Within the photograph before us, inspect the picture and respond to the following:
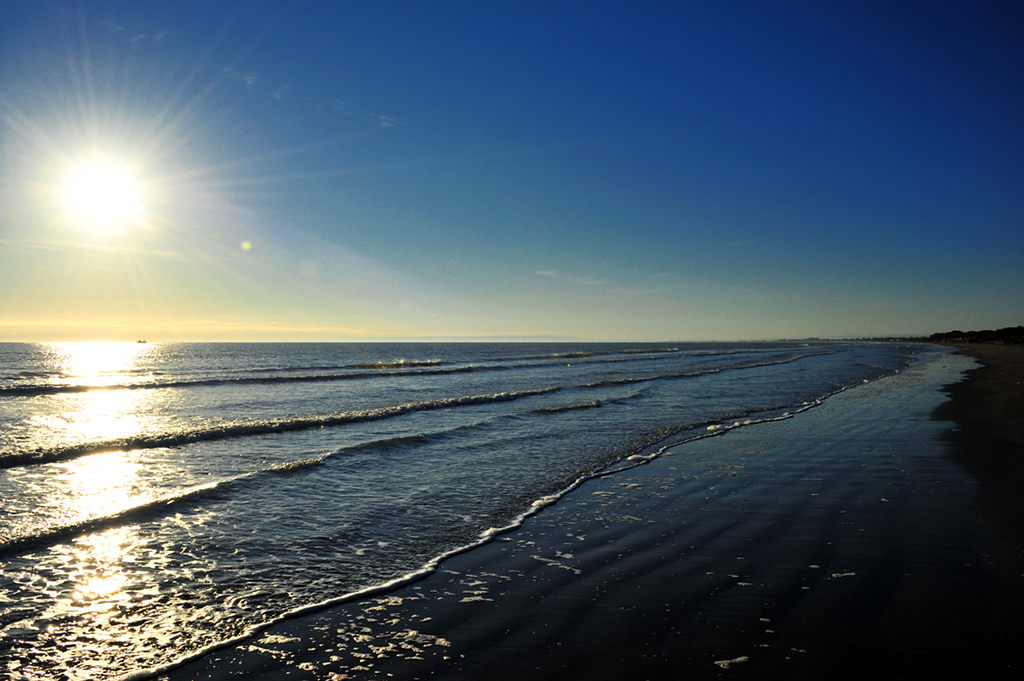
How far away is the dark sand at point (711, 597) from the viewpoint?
4.22 meters

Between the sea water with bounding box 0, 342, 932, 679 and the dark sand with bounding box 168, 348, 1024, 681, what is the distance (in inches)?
30.8

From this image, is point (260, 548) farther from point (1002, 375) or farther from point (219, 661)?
point (1002, 375)

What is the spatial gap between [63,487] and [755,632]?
40.6 ft

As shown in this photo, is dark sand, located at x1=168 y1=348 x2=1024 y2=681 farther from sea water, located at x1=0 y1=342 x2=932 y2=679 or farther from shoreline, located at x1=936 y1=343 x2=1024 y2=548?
sea water, located at x1=0 y1=342 x2=932 y2=679

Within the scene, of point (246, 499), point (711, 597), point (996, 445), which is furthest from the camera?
point (996, 445)

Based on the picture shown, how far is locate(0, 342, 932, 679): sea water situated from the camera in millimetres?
5281

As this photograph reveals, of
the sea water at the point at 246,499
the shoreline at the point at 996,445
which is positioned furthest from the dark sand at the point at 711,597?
the sea water at the point at 246,499

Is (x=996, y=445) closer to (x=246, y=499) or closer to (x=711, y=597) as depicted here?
(x=711, y=597)

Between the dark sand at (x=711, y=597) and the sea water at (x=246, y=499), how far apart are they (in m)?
0.78

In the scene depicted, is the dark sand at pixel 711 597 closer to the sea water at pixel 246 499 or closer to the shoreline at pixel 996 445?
the shoreline at pixel 996 445

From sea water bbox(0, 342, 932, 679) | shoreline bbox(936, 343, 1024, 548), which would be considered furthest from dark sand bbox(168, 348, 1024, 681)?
sea water bbox(0, 342, 932, 679)

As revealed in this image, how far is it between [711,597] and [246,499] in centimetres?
801

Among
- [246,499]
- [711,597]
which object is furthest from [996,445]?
[246,499]

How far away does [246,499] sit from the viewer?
9.76m
